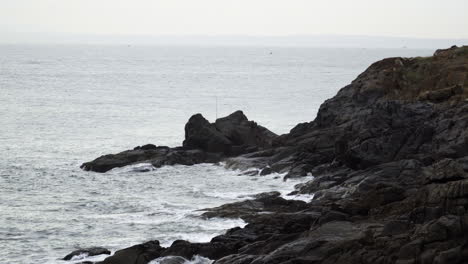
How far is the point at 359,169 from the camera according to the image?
5228 centimetres

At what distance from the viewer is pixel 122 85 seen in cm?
18388

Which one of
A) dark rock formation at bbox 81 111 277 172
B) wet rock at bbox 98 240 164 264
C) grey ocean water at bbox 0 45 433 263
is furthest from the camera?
dark rock formation at bbox 81 111 277 172

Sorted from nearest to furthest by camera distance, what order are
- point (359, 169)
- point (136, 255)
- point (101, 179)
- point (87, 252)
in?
point (136, 255) < point (87, 252) < point (359, 169) < point (101, 179)

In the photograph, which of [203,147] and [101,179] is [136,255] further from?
[203,147]

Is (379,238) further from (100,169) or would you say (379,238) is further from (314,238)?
(100,169)

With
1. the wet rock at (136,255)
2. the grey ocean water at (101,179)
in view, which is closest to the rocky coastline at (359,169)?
the wet rock at (136,255)

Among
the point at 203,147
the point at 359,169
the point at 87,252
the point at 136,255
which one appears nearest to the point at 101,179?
the point at 203,147

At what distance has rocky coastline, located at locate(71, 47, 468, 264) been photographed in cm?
3128

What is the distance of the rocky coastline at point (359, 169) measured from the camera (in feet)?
103

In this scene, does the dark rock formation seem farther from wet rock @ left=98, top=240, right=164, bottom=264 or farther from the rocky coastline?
wet rock @ left=98, top=240, right=164, bottom=264

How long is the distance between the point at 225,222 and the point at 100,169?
23.6 meters

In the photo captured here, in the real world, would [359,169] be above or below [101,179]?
above

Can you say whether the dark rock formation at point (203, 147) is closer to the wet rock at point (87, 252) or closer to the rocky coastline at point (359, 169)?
the rocky coastline at point (359, 169)

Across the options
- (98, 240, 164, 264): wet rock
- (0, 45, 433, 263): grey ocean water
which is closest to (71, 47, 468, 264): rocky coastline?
(98, 240, 164, 264): wet rock
